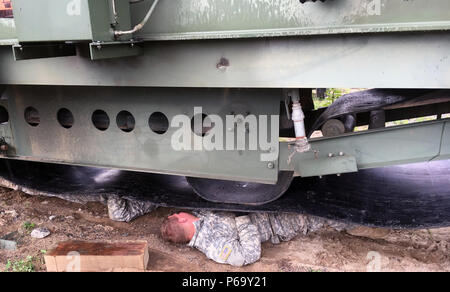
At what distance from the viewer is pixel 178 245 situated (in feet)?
10.5

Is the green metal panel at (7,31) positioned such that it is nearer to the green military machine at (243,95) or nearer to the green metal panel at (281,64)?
the green military machine at (243,95)

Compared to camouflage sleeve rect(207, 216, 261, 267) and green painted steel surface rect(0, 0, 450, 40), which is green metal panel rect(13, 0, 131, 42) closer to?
green painted steel surface rect(0, 0, 450, 40)

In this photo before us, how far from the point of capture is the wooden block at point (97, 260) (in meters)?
2.70

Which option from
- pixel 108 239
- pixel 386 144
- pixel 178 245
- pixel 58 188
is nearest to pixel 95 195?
pixel 58 188

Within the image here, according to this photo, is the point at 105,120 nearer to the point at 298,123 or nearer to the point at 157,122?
the point at 157,122

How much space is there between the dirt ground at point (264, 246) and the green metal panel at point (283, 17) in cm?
178

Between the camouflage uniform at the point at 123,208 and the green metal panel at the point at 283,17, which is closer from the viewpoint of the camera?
the green metal panel at the point at 283,17

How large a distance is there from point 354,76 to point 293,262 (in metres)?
1.68

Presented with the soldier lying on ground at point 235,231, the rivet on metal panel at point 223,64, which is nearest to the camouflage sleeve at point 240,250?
the soldier lying on ground at point 235,231

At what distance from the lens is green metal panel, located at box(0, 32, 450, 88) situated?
1.75 meters

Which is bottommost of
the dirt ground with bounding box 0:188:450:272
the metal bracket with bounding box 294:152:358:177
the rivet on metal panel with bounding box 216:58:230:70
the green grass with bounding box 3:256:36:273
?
the dirt ground with bounding box 0:188:450:272

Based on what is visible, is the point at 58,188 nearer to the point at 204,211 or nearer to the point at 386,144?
the point at 204,211

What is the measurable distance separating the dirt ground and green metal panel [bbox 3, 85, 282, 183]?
0.68 metres

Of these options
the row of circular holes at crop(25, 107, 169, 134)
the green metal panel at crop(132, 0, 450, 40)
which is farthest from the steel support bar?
the row of circular holes at crop(25, 107, 169, 134)
